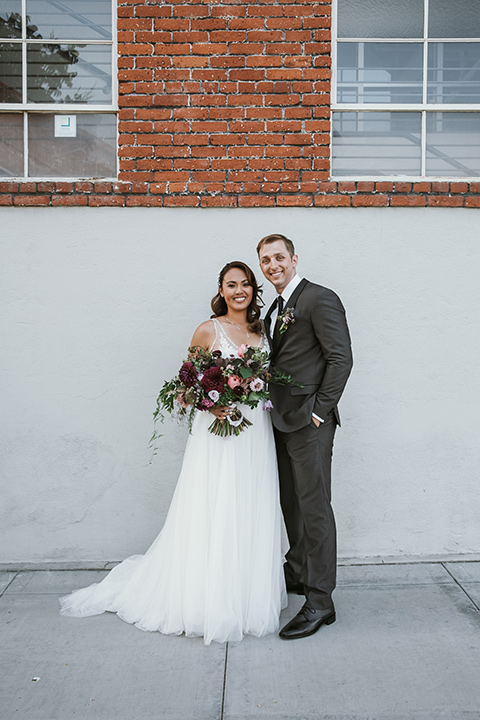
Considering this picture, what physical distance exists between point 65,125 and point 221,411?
8.64 ft

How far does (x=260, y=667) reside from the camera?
3504 mm

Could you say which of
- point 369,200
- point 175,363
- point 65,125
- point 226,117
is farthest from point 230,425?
point 65,125

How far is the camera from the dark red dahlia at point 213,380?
151 inches

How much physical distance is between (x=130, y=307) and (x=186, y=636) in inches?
91.2

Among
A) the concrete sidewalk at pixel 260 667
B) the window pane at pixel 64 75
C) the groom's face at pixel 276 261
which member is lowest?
the concrete sidewalk at pixel 260 667

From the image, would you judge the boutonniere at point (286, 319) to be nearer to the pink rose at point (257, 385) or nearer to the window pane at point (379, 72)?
the pink rose at point (257, 385)

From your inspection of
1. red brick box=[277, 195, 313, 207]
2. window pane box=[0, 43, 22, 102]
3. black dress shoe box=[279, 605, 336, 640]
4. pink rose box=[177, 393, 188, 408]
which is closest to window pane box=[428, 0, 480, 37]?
red brick box=[277, 195, 313, 207]

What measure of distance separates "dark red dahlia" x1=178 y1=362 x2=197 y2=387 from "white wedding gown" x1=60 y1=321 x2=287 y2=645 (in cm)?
26

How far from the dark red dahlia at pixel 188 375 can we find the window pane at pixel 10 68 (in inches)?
107

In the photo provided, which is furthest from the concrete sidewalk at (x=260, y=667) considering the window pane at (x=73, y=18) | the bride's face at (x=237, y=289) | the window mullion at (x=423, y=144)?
the window pane at (x=73, y=18)

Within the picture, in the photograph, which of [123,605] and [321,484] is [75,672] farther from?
[321,484]

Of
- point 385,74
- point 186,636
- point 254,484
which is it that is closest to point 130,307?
point 254,484

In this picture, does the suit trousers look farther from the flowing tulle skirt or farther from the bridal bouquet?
the bridal bouquet

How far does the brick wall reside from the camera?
4.77 metres
